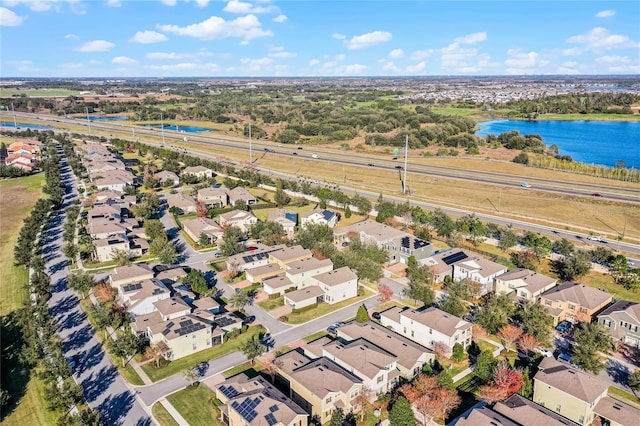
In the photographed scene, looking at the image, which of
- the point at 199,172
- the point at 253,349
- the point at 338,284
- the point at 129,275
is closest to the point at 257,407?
the point at 253,349

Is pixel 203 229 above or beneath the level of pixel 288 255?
above

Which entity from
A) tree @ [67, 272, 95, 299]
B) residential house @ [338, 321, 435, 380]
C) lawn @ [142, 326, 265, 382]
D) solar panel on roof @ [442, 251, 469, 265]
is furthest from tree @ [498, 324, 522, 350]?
tree @ [67, 272, 95, 299]

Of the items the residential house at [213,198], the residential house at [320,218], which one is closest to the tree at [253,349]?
the residential house at [320,218]

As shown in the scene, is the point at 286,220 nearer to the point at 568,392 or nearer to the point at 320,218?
the point at 320,218

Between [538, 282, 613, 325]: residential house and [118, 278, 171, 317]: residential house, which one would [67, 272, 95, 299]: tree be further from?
[538, 282, 613, 325]: residential house

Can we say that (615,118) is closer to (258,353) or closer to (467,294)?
(467,294)

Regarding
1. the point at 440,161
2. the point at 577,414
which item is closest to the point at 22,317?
the point at 577,414
